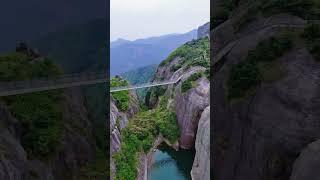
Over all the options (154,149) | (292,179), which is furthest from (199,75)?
(292,179)

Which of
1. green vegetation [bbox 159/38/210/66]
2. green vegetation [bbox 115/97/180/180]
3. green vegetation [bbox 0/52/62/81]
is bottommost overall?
green vegetation [bbox 115/97/180/180]

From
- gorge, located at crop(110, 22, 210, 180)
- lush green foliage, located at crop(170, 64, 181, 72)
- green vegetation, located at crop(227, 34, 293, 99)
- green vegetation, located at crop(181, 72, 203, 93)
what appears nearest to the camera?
green vegetation, located at crop(227, 34, 293, 99)

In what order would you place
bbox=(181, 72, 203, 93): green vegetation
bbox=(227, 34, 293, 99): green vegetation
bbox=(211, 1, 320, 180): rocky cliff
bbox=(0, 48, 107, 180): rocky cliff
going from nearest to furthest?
bbox=(211, 1, 320, 180): rocky cliff, bbox=(0, 48, 107, 180): rocky cliff, bbox=(227, 34, 293, 99): green vegetation, bbox=(181, 72, 203, 93): green vegetation

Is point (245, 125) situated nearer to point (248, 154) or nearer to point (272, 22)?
point (248, 154)

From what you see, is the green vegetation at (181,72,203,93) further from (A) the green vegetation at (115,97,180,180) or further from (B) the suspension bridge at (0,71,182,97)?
(B) the suspension bridge at (0,71,182,97)

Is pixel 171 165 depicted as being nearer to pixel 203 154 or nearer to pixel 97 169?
pixel 203 154

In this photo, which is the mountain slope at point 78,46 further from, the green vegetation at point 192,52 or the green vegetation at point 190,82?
the green vegetation at point 192,52

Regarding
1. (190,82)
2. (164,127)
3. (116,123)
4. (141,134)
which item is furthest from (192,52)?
(116,123)

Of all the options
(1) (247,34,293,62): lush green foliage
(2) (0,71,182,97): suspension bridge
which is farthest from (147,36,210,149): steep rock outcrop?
(1) (247,34,293,62): lush green foliage
